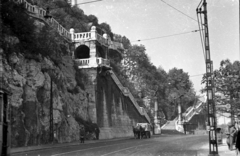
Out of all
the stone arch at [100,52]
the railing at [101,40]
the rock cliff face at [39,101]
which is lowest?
the rock cliff face at [39,101]

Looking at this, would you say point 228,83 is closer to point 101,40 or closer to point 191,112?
point 101,40

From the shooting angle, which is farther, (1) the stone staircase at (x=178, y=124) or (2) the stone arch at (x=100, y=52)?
(1) the stone staircase at (x=178, y=124)

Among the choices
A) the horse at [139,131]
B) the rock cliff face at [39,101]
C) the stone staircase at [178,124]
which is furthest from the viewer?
the stone staircase at [178,124]

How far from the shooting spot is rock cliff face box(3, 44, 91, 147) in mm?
25495

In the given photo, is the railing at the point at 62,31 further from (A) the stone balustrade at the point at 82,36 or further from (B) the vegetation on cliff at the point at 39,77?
(B) the vegetation on cliff at the point at 39,77

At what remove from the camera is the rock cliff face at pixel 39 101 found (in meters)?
25.5

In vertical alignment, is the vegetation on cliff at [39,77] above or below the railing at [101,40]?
below

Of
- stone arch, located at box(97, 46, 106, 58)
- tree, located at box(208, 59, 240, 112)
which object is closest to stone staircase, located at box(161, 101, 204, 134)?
stone arch, located at box(97, 46, 106, 58)

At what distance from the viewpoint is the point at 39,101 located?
29.5 m

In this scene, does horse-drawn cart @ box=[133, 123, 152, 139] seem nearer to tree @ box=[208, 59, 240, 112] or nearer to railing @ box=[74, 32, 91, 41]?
tree @ box=[208, 59, 240, 112]

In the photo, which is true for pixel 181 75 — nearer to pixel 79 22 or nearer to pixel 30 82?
pixel 79 22

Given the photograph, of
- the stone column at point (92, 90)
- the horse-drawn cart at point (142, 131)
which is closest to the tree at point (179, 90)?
the horse-drawn cart at point (142, 131)

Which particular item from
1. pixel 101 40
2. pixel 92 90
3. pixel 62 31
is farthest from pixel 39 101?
pixel 101 40

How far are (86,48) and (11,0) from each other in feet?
59.5
